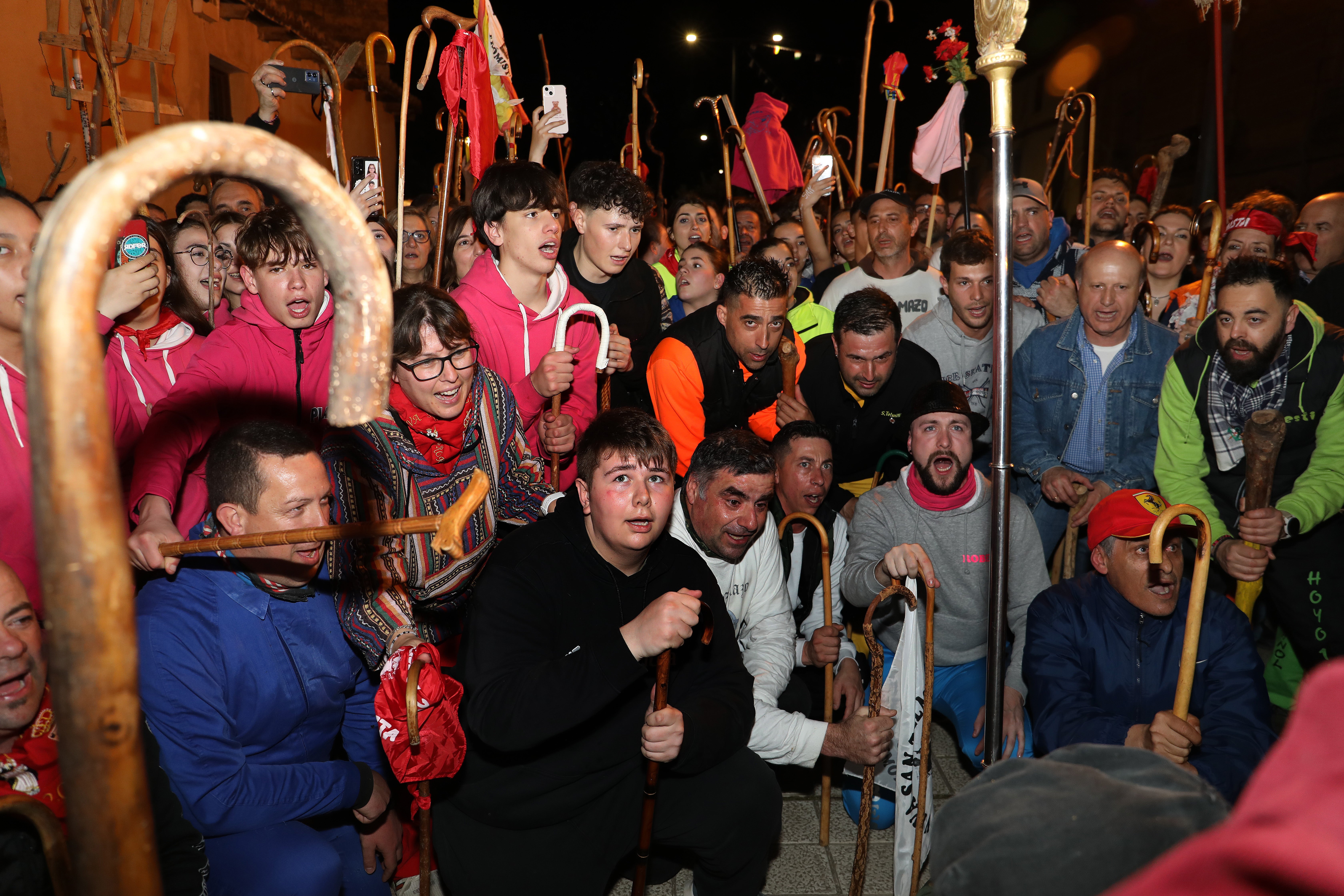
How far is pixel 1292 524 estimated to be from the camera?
346cm

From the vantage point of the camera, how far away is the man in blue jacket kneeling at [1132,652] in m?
2.75

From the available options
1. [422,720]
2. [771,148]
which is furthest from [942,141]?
[422,720]

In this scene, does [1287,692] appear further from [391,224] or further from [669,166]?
→ [669,166]

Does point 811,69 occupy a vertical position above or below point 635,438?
above

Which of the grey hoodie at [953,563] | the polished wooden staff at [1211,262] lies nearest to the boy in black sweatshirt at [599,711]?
the grey hoodie at [953,563]

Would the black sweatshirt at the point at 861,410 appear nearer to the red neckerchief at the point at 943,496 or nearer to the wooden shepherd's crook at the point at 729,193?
the red neckerchief at the point at 943,496

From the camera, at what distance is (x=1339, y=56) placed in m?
10.9

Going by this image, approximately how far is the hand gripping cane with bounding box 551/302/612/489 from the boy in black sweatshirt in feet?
1.87

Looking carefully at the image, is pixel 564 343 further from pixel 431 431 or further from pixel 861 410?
pixel 861 410

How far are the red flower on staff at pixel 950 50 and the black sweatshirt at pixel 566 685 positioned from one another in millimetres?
4306

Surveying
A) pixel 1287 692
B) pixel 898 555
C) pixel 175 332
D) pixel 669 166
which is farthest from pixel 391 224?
pixel 669 166

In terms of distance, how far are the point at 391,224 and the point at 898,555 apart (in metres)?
3.90

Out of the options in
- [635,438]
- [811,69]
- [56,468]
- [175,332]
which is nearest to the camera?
[56,468]

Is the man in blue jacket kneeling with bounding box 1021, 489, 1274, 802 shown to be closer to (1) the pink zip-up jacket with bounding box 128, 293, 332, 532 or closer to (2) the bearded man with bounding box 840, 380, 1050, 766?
(2) the bearded man with bounding box 840, 380, 1050, 766
